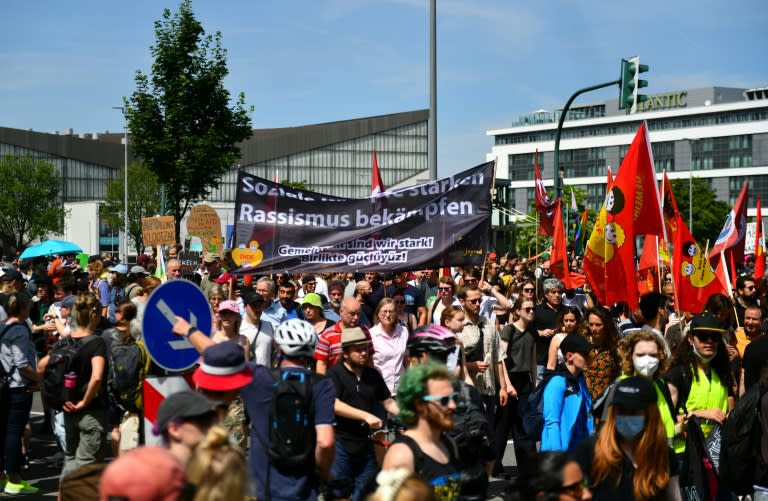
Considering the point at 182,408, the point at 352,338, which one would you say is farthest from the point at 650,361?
the point at 182,408

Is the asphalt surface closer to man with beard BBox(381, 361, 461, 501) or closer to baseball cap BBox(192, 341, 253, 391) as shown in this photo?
baseball cap BBox(192, 341, 253, 391)

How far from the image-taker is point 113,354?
25.3ft

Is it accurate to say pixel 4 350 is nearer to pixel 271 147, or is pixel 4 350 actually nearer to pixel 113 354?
pixel 113 354

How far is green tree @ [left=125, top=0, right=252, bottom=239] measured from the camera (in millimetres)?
27422

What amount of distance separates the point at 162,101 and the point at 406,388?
24.5m

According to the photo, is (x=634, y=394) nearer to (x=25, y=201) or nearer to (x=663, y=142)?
(x=25, y=201)

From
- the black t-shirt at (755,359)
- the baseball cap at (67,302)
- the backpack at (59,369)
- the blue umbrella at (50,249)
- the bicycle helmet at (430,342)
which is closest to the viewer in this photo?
the bicycle helmet at (430,342)

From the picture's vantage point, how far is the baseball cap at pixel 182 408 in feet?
13.3

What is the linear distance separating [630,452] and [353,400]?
2374mm

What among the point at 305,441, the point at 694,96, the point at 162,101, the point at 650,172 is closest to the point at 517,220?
the point at 694,96

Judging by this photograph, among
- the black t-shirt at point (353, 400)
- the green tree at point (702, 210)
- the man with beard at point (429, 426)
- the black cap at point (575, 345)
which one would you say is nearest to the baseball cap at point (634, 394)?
the man with beard at point (429, 426)

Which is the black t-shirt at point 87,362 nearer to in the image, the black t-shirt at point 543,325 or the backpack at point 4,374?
the backpack at point 4,374

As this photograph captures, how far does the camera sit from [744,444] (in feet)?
20.3

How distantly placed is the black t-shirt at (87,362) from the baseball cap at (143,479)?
466 cm
